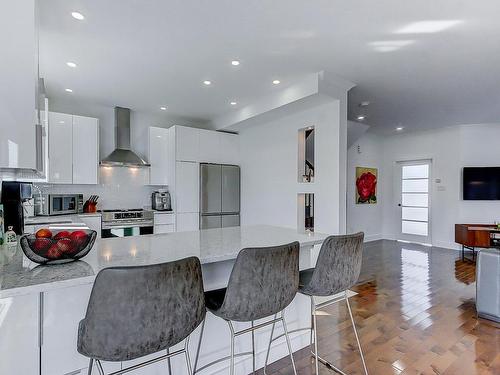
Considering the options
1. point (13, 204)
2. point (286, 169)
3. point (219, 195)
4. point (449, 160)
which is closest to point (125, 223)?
point (219, 195)

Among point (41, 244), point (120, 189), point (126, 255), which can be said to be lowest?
point (126, 255)

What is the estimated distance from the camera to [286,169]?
15.7ft

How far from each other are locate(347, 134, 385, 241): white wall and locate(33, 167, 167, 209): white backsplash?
14.0ft

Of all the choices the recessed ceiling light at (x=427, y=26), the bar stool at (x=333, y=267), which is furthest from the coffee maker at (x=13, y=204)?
the recessed ceiling light at (x=427, y=26)

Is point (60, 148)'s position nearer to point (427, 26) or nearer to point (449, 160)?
point (427, 26)

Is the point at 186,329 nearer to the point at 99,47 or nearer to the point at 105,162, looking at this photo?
the point at 99,47

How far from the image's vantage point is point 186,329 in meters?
Answer: 1.22

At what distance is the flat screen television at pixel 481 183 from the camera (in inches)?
236

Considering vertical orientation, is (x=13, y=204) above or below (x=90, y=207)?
above

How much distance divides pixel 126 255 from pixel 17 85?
0.92 m

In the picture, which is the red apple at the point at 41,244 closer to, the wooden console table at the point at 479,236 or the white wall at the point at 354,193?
the white wall at the point at 354,193

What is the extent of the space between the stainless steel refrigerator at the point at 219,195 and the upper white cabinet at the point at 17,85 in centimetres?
392

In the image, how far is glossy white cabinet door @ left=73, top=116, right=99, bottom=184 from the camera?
4426mm

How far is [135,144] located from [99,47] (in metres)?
2.60
